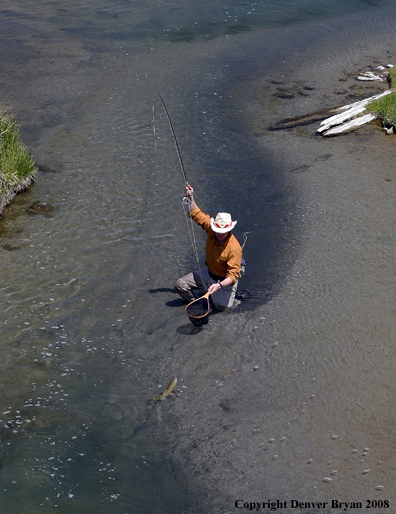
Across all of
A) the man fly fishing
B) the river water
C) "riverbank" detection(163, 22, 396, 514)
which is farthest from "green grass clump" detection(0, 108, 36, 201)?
"riverbank" detection(163, 22, 396, 514)

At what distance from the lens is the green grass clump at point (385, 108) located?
1085 centimetres

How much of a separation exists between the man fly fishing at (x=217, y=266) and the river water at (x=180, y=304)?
0.73ft

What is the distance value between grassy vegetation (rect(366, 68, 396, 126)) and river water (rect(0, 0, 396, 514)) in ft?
1.56

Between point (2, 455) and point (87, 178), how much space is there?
16.9ft

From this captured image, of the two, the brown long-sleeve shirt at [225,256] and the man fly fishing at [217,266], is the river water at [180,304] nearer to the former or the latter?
the man fly fishing at [217,266]

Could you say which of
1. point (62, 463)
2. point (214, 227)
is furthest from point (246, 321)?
point (62, 463)

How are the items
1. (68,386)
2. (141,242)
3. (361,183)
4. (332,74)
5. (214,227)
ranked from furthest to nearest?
(332,74)
(361,183)
(141,242)
(214,227)
(68,386)

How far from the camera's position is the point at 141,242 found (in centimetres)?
774

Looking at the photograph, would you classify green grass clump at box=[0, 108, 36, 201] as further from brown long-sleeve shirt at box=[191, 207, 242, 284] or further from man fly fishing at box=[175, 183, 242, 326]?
brown long-sleeve shirt at box=[191, 207, 242, 284]

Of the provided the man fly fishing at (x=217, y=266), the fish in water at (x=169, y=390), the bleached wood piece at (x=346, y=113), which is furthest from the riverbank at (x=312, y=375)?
the bleached wood piece at (x=346, y=113)

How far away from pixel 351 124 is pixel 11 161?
20.1 feet

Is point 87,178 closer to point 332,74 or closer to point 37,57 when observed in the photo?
point 37,57

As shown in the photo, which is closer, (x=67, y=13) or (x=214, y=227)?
(x=214, y=227)

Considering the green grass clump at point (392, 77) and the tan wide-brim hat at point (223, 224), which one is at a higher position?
the tan wide-brim hat at point (223, 224)
